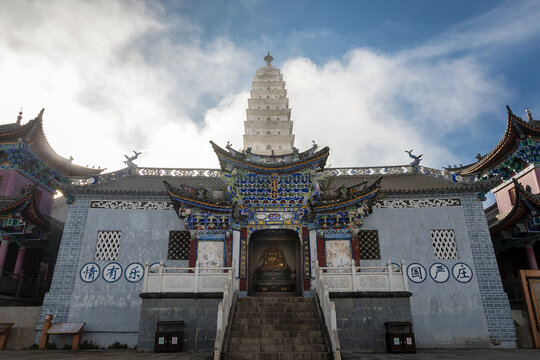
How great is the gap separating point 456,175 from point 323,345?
421 inches

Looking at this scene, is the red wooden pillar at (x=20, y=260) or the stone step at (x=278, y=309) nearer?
the stone step at (x=278, y=309)

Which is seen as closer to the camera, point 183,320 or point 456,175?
point 183,320

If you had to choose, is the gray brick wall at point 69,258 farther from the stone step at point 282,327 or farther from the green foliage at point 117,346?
the stone step at point 282,327

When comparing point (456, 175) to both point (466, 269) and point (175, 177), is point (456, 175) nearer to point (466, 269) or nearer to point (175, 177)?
point (466, 269)

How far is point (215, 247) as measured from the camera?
14.8 m

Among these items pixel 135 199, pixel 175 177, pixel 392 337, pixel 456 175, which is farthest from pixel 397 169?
pixel 135 199

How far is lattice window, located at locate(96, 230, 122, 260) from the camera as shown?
49.0 feet

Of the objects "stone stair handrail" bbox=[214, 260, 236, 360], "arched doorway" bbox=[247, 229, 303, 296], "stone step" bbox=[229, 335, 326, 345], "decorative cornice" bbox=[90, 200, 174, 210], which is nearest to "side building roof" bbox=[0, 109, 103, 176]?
"decorative cornice" bbox=[90, 200, 174, 210]

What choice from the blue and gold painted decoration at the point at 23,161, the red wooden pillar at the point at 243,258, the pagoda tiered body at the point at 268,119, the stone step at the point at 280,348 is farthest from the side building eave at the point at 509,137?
the blue and gold painted decoration at the point at 23,161

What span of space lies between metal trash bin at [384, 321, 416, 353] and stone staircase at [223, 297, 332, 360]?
79.3 inches

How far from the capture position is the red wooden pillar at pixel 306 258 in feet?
47.3

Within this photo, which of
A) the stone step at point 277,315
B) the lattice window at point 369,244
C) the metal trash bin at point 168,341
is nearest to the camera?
the metal trash bin at point 168,341

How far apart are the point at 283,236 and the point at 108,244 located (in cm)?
760

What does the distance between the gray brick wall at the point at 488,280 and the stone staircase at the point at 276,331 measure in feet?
23.3
